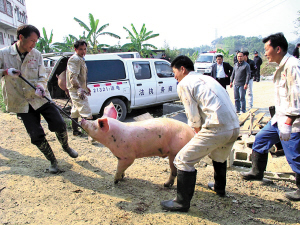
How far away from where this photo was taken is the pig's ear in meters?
2.88

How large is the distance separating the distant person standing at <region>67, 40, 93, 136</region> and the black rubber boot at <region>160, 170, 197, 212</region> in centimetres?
309

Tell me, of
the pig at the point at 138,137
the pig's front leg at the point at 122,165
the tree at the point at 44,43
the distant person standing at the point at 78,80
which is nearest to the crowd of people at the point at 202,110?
the pig at the point at 138,137

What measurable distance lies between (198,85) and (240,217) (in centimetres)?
168

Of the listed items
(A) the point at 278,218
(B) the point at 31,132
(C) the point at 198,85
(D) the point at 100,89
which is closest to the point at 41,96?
(B) the point at 31,132

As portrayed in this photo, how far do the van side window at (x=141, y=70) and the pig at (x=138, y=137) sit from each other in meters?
4.43

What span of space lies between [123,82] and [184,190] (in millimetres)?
4832

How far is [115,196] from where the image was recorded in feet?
10.0

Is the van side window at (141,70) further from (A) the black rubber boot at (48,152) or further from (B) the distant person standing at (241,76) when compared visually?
(A) the black rubber boot at (48,152)

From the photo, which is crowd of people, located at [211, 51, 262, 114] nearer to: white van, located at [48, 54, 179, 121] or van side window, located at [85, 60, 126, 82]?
white van, located at [48, 54, 179, 121]

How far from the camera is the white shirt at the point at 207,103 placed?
8.07 feet

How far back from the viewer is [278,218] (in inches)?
104

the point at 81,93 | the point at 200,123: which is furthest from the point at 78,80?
the point at 200,123

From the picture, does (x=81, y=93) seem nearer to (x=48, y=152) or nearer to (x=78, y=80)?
(x=78, y=80)

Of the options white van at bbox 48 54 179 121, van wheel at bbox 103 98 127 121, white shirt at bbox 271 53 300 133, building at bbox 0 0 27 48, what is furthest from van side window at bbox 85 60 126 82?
building at bbox 0 0 27 48
